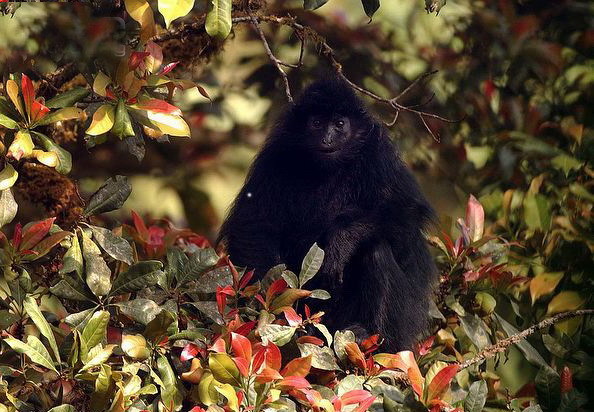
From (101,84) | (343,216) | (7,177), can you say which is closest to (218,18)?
(101,84)

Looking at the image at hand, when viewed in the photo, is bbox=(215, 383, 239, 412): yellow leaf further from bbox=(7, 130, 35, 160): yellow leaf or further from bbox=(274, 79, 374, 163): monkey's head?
bbox=(274, 79, 374, 163): monkey's head

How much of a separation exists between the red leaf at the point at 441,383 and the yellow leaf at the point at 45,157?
143 centimetres

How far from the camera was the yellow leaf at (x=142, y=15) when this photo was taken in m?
3.43

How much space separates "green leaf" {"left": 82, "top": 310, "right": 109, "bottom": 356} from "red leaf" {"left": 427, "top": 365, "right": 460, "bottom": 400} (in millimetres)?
1063

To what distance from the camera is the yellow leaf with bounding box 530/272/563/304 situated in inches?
179

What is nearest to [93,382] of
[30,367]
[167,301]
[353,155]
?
[30,367]

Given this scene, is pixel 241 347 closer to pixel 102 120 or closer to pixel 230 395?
pixel 230 395

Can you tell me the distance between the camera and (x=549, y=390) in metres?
3.75

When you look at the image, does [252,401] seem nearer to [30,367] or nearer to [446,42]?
[30,367]

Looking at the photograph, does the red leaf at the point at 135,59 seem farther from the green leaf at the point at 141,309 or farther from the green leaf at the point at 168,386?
the green leaf at the point at 168,386

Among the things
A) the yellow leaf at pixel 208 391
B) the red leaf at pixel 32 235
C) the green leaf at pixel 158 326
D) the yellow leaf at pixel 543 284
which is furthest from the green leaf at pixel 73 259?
the yellow leaf at pixel 543 284

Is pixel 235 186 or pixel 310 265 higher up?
pixel 310 265

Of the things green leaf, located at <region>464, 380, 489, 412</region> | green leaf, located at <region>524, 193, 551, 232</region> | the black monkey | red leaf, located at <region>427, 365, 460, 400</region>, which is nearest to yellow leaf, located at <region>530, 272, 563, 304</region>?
green leaf, located at <region>524, 193, 551, 232</region>

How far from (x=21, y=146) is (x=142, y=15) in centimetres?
62
